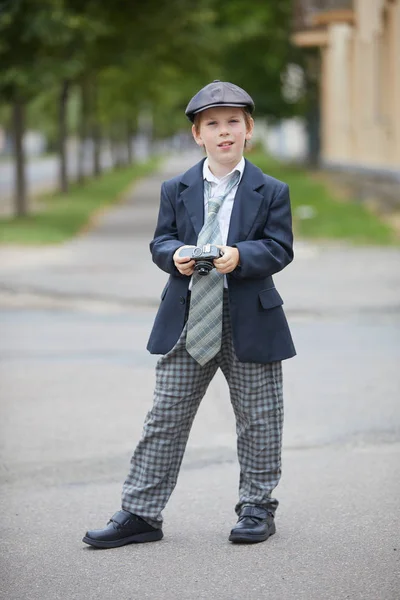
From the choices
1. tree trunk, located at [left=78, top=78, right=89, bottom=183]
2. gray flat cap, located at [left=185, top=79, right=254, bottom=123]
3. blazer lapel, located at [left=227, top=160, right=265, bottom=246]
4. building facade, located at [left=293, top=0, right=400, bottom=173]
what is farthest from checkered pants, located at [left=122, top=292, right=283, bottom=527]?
tree trunk, located at [left=78, top=78, right=89, bottom=183]

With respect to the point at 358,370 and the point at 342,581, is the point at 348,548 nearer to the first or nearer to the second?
the point at 342,581

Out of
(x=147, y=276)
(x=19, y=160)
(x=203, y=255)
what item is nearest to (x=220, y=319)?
(x=203, y=255)

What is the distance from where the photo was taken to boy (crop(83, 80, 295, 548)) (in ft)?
14.8

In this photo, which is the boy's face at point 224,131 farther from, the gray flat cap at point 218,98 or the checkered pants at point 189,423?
the checkered pants at point 189,423

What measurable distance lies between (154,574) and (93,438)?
2354 mm

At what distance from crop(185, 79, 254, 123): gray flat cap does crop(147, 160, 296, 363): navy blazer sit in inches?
10.2

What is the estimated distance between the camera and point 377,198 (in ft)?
77.4

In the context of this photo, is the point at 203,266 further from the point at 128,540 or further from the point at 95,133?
the point at 95,133

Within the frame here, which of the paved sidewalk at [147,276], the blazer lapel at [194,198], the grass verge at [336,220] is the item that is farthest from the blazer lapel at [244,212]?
the grass verge at [336,220]

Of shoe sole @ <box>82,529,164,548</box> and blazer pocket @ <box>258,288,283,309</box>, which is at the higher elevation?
blazer pocket @ <box>258,288,283,309</box>

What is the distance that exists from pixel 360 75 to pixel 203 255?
2667cm

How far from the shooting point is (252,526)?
473 cm

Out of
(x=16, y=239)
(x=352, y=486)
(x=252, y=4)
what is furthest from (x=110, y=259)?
(x=252, y=4)

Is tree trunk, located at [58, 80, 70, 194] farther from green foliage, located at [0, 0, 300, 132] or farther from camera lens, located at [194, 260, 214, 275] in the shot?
camera lens, located at [194, 260, 214, 275]
